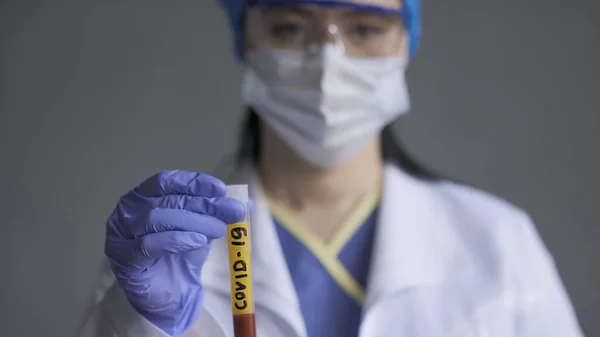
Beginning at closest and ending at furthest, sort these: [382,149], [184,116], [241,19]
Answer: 1. [241,19]
2. [382,149]
3. [184,116]

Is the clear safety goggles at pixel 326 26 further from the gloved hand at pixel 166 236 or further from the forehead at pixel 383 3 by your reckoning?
the gloved hand at pixel 166 236

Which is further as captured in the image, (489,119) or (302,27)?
(489,119)

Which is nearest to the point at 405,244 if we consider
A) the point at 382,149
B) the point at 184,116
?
the point at 382,149

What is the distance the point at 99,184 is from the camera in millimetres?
1896

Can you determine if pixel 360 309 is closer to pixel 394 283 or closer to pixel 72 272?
pixel 394 283

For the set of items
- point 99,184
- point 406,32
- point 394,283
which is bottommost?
point 99,184

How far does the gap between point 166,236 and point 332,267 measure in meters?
0.38

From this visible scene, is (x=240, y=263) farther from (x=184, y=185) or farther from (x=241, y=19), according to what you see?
(x=241, y=19)

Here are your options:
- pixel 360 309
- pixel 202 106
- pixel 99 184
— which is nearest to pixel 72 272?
pixel 99 184

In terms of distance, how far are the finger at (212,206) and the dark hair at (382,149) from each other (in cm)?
41

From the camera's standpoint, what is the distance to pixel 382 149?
1396 millimetres

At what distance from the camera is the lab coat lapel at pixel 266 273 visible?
1109mm

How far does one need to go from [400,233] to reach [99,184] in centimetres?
99

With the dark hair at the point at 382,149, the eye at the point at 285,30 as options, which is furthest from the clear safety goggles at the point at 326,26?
the dark hair at the point at 382,149
